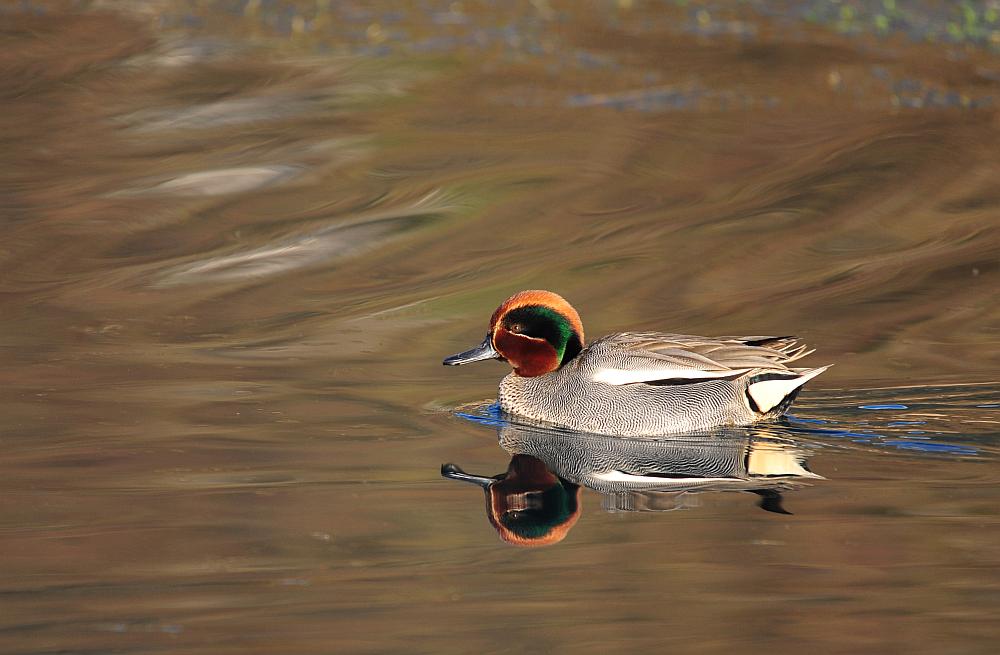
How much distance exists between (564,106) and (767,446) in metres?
7.54

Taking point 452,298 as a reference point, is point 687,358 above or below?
above

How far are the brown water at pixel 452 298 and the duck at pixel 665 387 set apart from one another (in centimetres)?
23

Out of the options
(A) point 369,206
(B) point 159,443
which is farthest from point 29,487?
(A) point 369,206

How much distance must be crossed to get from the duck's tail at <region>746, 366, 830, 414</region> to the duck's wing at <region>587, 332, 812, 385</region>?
0.05m

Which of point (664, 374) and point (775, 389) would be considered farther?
point (664, 374)

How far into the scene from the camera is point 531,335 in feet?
29.1

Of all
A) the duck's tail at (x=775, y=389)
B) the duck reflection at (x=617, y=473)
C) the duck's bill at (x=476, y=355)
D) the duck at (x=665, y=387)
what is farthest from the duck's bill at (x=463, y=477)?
the duck's tail at (x=775, y=389)

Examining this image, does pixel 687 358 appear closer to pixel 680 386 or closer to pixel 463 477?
pixel 680 386

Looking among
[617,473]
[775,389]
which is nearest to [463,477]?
[617,473]

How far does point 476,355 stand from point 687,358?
1.17m

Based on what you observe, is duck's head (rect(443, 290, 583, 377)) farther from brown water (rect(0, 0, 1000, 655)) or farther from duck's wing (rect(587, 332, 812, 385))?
brown water (rect(0, 0, 1000, 655))

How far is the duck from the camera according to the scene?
8391 millimetres

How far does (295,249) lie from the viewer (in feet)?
38.5

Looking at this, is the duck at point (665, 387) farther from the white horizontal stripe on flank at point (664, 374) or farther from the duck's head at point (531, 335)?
the duck's head at point (531, 335)
